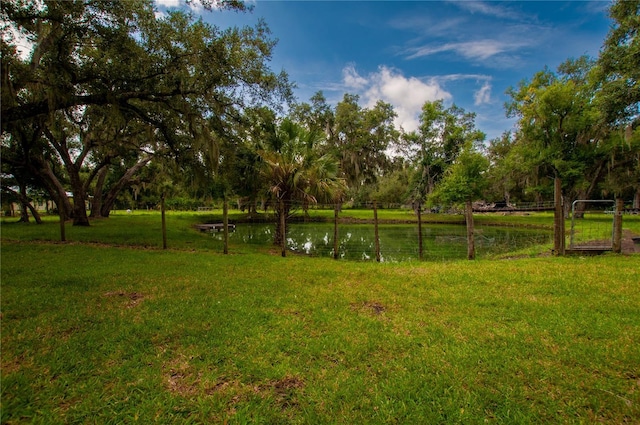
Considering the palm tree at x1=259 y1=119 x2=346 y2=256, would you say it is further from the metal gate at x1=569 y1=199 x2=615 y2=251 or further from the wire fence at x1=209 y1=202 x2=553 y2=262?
the metal gate at x1=569 y1=199 x2=615 y2=251

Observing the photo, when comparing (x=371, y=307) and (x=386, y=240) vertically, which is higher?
(x=371, y=307)

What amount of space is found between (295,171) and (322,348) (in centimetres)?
738

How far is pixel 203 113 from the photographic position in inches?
340

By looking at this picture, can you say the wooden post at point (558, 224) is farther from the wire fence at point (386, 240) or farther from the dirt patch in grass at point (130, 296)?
the dirt patch in grass at point (130, 296)

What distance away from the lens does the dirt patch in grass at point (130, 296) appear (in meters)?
3.77

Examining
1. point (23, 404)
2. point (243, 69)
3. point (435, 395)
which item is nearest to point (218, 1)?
point (243, 69)

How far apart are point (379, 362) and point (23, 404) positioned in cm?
264

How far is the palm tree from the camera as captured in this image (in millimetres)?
9484

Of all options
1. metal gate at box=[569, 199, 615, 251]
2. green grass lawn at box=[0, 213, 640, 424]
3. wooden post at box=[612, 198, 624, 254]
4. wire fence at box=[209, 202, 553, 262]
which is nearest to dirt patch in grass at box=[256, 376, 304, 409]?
green grass lawn at box=[0, 213, 640, 424]

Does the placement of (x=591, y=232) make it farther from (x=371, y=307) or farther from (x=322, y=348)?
(x=322, y=348)

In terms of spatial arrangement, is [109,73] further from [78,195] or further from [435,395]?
[78,195]

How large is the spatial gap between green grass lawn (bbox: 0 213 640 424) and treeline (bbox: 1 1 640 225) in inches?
133

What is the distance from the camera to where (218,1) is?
6.23 metres

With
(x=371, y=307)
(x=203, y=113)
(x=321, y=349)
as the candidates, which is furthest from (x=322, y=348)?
(x=203, y=113)
